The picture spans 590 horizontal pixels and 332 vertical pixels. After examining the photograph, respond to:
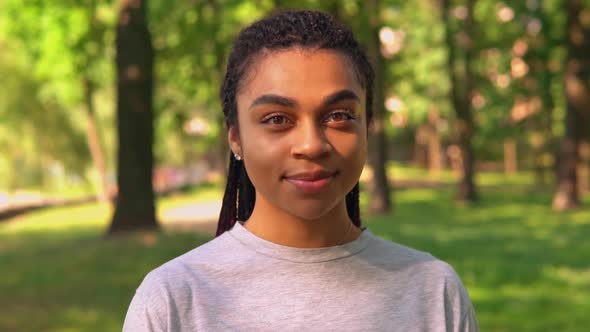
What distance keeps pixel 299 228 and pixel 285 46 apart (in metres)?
0.46

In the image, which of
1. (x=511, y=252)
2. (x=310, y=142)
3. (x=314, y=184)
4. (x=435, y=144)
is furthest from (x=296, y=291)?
(x=435, y=144)

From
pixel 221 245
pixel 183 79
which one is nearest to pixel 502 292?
pixel 221 245

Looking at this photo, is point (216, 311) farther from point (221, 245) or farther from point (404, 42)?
point (404, 42)

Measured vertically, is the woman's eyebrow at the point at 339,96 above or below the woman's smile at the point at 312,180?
above

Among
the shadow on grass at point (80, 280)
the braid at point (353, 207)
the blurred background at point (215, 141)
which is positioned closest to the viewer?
the braid at point (353, 207)

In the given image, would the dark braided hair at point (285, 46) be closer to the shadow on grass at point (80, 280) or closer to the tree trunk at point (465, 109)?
the shadow on grass at point (80, 280)

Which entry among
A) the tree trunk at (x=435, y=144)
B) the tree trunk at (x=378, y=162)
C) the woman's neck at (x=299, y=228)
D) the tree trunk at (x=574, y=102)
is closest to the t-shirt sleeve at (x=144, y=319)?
the woman's neck at (x=299, y=228)

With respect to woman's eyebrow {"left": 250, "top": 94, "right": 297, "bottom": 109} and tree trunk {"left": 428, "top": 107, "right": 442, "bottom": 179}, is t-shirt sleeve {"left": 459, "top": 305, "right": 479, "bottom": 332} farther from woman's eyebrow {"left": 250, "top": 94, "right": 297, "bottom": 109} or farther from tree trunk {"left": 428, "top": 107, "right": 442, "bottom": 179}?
tree trunk {"left": 428, "top": 107, "right": 442, "bottom": 179}

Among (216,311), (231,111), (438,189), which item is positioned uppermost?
(231,111)

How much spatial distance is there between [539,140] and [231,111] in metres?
40.2

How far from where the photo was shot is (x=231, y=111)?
8.15 ft

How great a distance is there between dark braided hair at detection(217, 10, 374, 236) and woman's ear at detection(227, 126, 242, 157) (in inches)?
0.8

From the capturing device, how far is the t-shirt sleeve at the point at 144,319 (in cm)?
215

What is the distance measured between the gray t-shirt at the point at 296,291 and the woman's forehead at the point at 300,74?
1.29 feet
